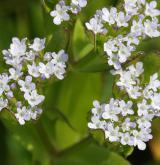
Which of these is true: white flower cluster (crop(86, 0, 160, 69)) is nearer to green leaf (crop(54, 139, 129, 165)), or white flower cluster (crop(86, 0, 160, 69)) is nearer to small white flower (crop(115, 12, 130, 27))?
small white flower (crop(115, 12, 130, 27))

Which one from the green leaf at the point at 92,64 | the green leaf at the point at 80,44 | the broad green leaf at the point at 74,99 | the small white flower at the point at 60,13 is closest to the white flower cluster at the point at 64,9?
the small white flower at the point at 60,13

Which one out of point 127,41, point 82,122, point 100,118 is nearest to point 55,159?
point 82,122

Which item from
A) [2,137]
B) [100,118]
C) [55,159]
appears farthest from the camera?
[2,137]

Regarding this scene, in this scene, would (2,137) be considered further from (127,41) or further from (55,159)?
(127,41)

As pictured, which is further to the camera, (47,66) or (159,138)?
(159,138)

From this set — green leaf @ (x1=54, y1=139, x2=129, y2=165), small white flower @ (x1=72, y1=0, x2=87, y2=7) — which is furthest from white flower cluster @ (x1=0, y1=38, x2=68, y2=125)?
green leaf @ (x1=54, y1=139, x2=129, y2=165)

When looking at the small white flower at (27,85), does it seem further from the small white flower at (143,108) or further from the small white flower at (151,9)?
the small white flower at (151,9)
